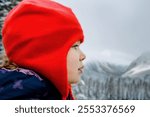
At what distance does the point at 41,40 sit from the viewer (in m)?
2.69

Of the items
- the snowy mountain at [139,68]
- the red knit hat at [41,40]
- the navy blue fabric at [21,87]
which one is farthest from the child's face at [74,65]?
the snowy mountain at [139,68]

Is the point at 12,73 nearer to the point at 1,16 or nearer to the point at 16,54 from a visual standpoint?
the point at 16,54

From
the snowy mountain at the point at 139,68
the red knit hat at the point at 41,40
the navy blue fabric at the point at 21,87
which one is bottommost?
the snowy mountain at the point at 139,68

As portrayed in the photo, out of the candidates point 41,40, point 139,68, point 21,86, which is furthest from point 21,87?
point 139,68

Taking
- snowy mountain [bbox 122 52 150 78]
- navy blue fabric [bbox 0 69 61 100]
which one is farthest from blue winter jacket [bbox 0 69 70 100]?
snowy mountain [bbox 122 52 150 78]

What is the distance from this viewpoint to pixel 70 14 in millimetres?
2920

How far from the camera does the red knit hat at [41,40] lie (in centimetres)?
266

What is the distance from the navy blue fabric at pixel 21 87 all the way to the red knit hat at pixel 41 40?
0.31 feet

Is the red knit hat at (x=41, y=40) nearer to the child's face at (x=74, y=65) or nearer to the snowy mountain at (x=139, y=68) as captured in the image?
the child's face at (x=74, y=65)

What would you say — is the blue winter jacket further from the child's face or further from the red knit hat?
the child's face

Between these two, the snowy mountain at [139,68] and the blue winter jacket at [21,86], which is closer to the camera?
the blue winter jacket at [21,86]

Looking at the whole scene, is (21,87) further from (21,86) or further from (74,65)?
(74,65)

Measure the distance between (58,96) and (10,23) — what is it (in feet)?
1.63

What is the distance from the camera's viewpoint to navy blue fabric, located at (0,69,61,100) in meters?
2.55
